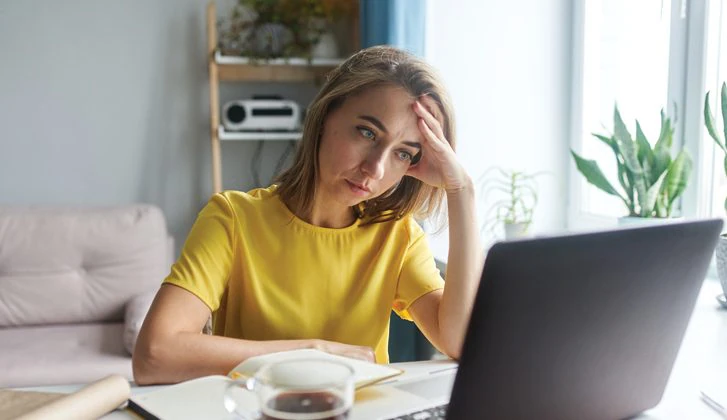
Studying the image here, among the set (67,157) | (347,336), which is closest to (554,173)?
(347,336)

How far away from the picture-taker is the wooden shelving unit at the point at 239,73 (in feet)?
9.55

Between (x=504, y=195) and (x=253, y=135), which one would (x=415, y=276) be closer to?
(x=504, y=195)

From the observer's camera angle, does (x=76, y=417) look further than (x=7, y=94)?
No

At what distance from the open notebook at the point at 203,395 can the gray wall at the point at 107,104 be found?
237 cm

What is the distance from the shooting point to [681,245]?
2.16ft

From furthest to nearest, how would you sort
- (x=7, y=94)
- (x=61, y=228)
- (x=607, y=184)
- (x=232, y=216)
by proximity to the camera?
(x=7, y=94) < (x=61, y=228) < (x=607, y=184) < (x=232, y=216)

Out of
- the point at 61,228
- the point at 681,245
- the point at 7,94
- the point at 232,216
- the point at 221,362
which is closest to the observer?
the point at 681,245

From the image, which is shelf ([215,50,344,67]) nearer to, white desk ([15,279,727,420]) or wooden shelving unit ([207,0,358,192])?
wooden shelving unit ([207,0,358,192])

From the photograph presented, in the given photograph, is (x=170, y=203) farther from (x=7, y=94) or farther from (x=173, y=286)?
(x=173, y=286)

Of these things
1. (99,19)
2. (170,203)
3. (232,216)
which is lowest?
(170,203)

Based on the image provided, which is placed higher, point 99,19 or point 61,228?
point 99,19

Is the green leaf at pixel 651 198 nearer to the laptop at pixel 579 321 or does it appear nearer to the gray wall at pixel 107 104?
the laptop at pixel 579 321

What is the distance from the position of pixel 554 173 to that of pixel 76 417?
2.21 m

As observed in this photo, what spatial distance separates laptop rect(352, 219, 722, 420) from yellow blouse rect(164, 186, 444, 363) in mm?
588
